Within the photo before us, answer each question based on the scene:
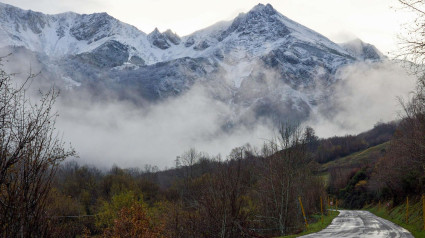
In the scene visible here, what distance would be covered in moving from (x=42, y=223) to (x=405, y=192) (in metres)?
42.9

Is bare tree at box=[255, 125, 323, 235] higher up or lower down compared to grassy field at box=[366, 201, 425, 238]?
higher up

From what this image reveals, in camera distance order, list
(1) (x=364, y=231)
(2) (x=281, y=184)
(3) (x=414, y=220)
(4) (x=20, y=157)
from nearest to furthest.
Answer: (4) (x=20, y=157) → (1) (x=364, y=231) → (2) (x=281, y=184) → (3) (x=414, y=220)

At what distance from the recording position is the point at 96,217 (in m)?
62.1

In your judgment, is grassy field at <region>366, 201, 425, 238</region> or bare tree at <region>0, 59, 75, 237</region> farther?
grassy field at <region>366, 201, 425, 238</region>

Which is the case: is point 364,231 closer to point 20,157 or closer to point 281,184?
point 281,184

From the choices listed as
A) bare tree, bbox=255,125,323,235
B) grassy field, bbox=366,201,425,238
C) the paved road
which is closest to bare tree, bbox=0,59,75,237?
the paved road

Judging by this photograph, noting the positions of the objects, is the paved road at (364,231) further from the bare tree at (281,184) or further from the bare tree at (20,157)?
the bare tree at (20,157)

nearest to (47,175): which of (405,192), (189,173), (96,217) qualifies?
(405,192)

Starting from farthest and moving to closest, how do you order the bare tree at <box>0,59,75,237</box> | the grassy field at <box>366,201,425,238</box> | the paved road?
the grassy field at <box>366,201,425,238</box> < the paved road < the bare tree at <box>0,59,75,237</box>

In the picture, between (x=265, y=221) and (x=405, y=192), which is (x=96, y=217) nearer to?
(x=265, y=221)

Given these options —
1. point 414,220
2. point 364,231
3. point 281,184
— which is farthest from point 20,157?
point 414,220

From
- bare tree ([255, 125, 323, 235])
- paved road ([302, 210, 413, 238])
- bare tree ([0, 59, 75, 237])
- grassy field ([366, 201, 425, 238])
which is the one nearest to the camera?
bare tree ([0, 59, 75, 237])

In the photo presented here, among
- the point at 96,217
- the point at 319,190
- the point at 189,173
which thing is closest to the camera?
the point at 319,190

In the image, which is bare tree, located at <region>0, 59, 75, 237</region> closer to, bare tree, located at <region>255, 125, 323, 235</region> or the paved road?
the paved road
